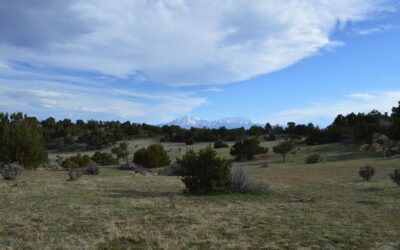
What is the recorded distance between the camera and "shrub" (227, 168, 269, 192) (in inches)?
727

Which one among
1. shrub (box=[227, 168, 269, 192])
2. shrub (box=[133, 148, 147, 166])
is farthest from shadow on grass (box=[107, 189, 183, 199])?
shrub (box=[133, 148, 147, 166])

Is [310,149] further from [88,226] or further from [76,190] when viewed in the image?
[88,226]

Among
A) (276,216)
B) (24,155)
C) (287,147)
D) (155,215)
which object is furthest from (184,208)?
(287,147)

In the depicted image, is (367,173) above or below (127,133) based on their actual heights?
A: below

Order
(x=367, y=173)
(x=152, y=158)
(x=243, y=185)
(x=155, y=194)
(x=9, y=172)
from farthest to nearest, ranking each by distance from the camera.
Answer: (x=152, y=158), (x=9, y=172), (x=367, y=173), (x=243, y=185), (x=155, y=194)

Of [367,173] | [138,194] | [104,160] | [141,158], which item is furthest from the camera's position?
[104,160]

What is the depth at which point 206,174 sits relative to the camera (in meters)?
18.7

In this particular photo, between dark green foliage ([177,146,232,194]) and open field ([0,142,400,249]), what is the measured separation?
2.63 ft

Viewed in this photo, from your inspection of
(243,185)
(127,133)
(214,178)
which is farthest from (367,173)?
(127,133)

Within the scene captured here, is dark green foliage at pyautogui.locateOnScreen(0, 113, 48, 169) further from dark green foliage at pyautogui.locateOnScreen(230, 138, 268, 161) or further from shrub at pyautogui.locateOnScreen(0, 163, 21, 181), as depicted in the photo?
dark green foliage at pyautogui.locateOnScreen(230, 138, 268, 161)

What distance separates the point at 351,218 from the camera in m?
12.3

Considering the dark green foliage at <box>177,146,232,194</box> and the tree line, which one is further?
the tree line

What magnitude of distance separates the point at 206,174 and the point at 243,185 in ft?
5.15

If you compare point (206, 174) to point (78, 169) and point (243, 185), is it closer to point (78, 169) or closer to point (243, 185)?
point (243, 185)
